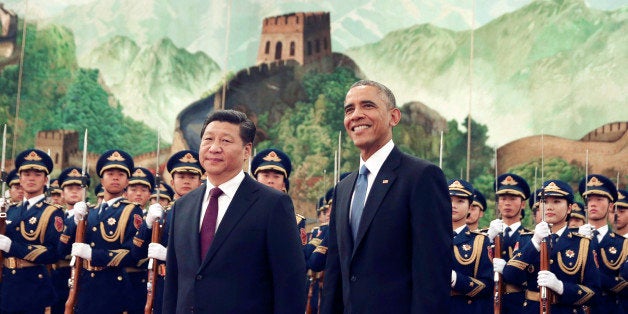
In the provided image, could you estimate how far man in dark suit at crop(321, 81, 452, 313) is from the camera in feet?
12.4

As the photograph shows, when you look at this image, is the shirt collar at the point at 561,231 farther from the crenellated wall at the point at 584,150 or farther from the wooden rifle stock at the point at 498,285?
the crenellated wall at the point at 584,150

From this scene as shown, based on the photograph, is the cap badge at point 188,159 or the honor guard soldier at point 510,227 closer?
the honor guard soldier at point 510,227

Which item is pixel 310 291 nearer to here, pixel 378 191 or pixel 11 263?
pixel 11 263

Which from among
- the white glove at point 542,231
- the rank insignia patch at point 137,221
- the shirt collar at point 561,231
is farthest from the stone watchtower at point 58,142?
the white glove at point 542,231

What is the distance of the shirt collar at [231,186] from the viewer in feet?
13.8

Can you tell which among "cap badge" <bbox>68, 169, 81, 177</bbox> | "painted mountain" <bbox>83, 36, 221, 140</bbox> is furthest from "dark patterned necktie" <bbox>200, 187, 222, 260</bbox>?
"painted mountain" <bbox>83, 36, 221, 140</bbox>

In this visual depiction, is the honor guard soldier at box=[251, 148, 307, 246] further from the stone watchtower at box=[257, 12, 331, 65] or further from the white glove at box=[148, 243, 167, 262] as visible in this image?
the stone watchtower at box=[257, 12, 331, 65]

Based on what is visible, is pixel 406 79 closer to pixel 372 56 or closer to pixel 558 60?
pixel 372 56

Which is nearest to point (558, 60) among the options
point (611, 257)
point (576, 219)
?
point (576, 219)

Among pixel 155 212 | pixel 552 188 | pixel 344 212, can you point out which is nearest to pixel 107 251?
pixel 155 212

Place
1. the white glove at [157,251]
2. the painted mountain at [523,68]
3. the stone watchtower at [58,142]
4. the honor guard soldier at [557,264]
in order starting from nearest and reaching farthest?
the honor guard soldier at [557,264], the white glove at [157,251], the painted mountain at [523,68], the stone watchtower at [58,142]

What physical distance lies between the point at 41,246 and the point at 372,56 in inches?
468

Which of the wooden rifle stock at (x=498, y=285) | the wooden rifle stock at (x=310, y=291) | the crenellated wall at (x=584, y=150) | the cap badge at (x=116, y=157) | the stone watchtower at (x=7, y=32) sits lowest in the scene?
the wooden rifle stock at (x=310, y=291)

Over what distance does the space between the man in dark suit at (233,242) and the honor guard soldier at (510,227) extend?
3905 mm
